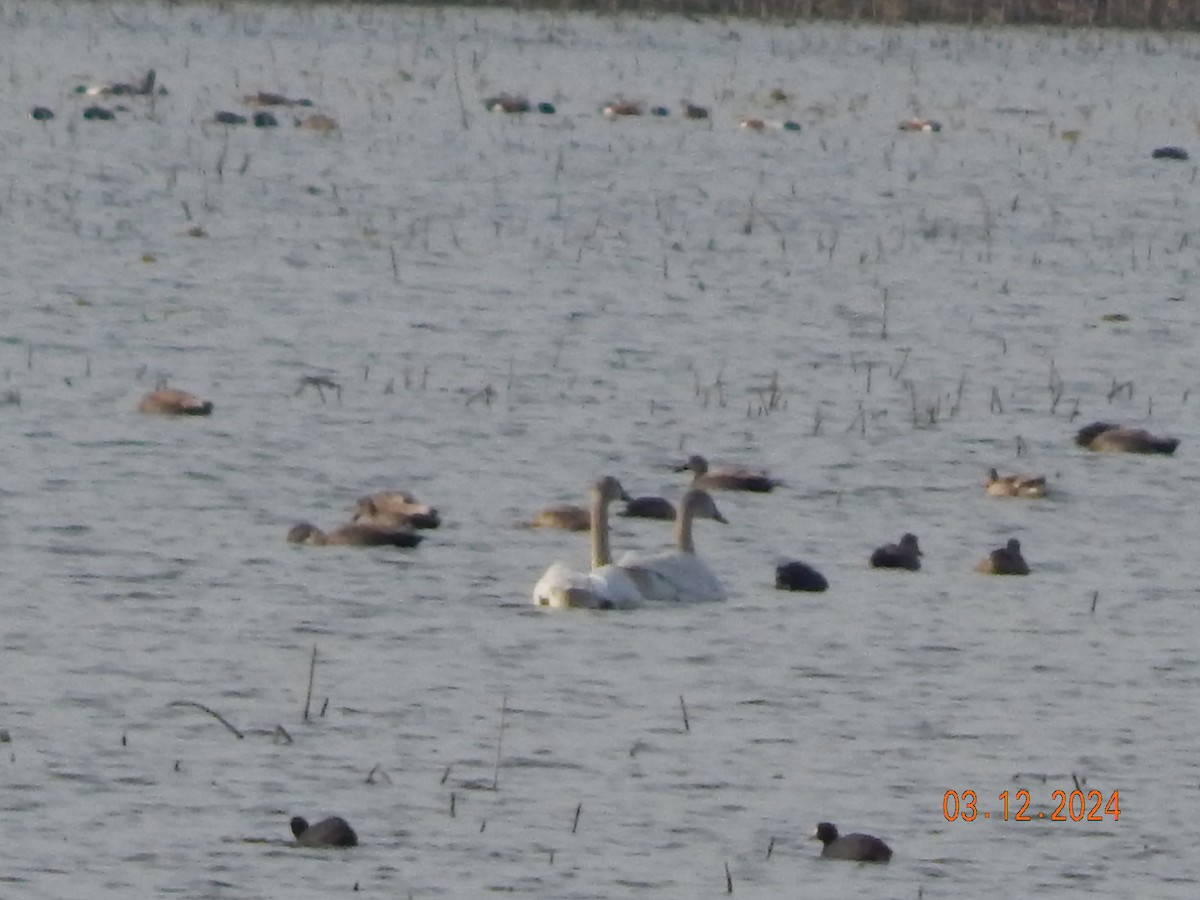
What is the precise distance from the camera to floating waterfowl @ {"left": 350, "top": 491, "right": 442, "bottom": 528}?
50.5ft

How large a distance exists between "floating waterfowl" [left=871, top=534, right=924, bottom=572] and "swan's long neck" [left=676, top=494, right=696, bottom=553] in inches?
34.1

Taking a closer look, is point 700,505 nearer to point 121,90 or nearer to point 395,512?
point 395,512

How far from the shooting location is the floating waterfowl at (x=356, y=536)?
15.0m

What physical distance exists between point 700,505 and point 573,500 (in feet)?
5.50

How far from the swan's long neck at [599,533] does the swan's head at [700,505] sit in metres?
0.42

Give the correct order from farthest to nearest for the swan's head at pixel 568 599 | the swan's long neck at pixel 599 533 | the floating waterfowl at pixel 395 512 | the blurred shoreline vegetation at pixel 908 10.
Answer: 1. the blurred shoreline vegetation at pixel 908 10
2. the floating waterfowl at pixel 395 512
3. the swan's long neck at pixel 599 533
4. the swan's head at pixel 568 599

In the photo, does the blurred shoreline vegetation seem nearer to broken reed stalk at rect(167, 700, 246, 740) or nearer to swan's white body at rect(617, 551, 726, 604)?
swan's white body at rect(617, 551, 726, 604)

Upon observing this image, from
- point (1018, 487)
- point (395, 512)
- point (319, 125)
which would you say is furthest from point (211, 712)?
point (319, 125)

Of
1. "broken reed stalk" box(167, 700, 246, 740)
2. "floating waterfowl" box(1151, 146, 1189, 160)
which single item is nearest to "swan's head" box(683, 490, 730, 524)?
"broken reed stalk" box(167, 700, 246, 740)

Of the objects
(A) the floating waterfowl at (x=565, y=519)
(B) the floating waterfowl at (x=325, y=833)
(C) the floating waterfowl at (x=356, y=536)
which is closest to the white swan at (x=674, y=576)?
(C) the floating waterfowl at (x=356, y=536)

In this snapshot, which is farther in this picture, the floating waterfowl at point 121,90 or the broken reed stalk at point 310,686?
the floating waterfowl at point 121,90

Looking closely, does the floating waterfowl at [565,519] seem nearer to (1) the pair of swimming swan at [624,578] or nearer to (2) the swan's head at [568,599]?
(1) the pair of swimming swan at [624,578]

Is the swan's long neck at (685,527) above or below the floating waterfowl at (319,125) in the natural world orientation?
above
